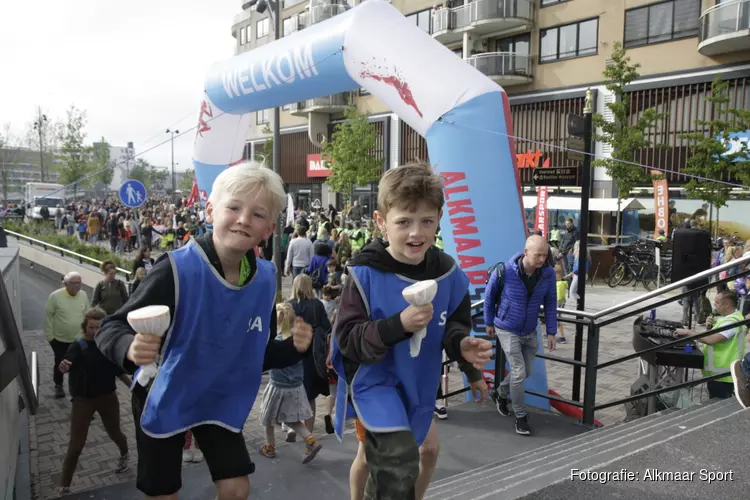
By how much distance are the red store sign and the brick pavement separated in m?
28.4

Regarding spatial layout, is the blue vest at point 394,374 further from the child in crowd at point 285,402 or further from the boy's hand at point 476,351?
the child in crowd at point 285,402

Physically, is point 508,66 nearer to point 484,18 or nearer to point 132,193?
point 484,18

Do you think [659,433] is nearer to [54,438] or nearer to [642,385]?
[642,385]

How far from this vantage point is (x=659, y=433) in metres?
3.31

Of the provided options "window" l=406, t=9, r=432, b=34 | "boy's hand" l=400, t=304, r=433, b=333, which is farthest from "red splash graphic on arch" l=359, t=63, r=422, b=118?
"window" l=406, t=9, r=432, b=34

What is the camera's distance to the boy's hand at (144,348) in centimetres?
184

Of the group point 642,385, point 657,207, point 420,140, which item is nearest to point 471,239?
point 642,385

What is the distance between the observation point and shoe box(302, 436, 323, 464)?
4570 mm

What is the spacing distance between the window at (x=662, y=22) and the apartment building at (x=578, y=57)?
4 centimetres

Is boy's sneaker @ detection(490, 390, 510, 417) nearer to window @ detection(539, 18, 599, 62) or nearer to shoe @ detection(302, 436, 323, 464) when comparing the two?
shoe @ detection(302, 436, 323, 464)

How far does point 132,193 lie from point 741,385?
11813mm

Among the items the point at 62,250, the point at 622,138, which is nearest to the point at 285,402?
the point at 62,250

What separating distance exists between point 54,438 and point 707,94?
22875 millimetres

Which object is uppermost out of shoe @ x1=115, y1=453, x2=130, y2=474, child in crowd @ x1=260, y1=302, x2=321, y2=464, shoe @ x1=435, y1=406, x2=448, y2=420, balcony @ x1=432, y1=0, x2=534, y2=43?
balcony @ x1=432, y1=0, x2=534, y2=43
